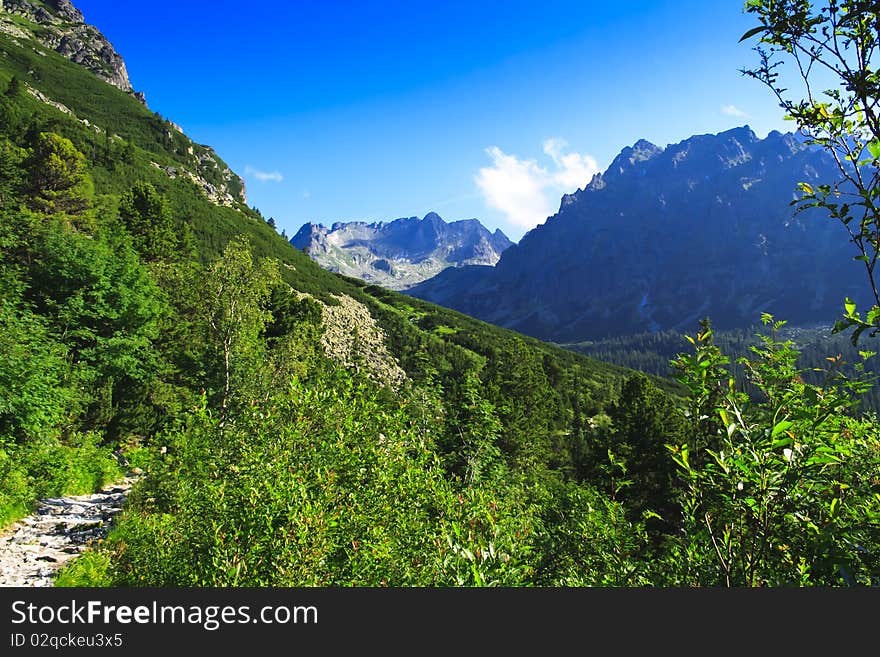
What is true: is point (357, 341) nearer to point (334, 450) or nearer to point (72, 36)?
point (334, 450)

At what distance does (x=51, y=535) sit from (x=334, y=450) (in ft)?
34.4

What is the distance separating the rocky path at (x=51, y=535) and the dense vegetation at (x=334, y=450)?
0.67 metres

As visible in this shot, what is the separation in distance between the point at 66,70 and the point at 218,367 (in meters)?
128

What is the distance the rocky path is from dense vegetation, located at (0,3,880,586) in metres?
0.67

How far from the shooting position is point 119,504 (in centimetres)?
1456

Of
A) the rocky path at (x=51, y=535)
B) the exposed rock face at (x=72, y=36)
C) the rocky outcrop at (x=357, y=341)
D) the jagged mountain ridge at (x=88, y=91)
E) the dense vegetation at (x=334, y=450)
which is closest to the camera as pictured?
the dense vegetation at (x=334, y=450)

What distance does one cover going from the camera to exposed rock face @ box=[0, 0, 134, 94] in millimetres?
127438

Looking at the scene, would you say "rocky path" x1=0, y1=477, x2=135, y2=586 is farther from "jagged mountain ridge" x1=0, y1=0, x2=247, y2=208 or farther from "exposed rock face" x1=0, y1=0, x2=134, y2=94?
"exposed rock face" x1=0, y1=0, x2=134, y2=94

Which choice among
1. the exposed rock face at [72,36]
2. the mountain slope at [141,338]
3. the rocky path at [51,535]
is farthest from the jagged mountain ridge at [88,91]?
the rocky path at [51,535]

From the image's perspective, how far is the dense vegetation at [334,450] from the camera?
137 inches

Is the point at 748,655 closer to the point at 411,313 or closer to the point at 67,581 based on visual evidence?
the point at 67,581

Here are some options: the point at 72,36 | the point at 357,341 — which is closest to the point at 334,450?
the point at 357,341

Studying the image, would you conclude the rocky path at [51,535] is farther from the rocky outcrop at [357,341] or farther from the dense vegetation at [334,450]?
the rocky outcrop at [357,341]

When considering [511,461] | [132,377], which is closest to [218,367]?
[132,377]
